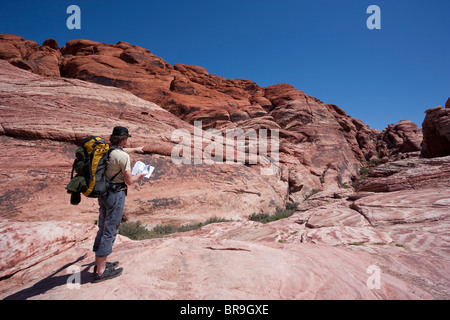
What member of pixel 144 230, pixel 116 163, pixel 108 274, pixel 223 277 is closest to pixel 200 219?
pixel 144 230

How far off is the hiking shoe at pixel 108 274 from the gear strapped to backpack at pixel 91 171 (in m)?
1.16

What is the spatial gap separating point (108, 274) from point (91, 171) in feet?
5.15

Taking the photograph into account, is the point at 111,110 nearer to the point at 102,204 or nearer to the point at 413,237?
the point at 102,204

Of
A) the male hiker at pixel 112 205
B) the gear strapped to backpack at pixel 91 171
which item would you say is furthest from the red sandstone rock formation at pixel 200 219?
the gear strapped to backpack at pixel 91 171

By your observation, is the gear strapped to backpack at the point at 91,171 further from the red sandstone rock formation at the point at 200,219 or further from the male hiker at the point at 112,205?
the red sandstone rock formation at the point at 200,219

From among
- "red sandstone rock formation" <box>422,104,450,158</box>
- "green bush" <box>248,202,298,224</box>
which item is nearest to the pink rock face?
"green bush" <box>248,202,298,224</box>

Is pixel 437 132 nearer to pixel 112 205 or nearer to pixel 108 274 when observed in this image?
pixel 112 205

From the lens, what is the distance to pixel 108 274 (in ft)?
10.2

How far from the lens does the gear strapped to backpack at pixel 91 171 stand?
10.0ft

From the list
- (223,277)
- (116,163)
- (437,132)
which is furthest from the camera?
(437,132)

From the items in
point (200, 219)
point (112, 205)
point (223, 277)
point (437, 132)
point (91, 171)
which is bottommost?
point (200, 219)

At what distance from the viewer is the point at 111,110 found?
1329 cm

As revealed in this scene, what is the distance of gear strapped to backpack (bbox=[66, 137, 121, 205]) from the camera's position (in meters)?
3.05

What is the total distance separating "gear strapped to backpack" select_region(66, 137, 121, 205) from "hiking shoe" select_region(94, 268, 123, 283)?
116cm
